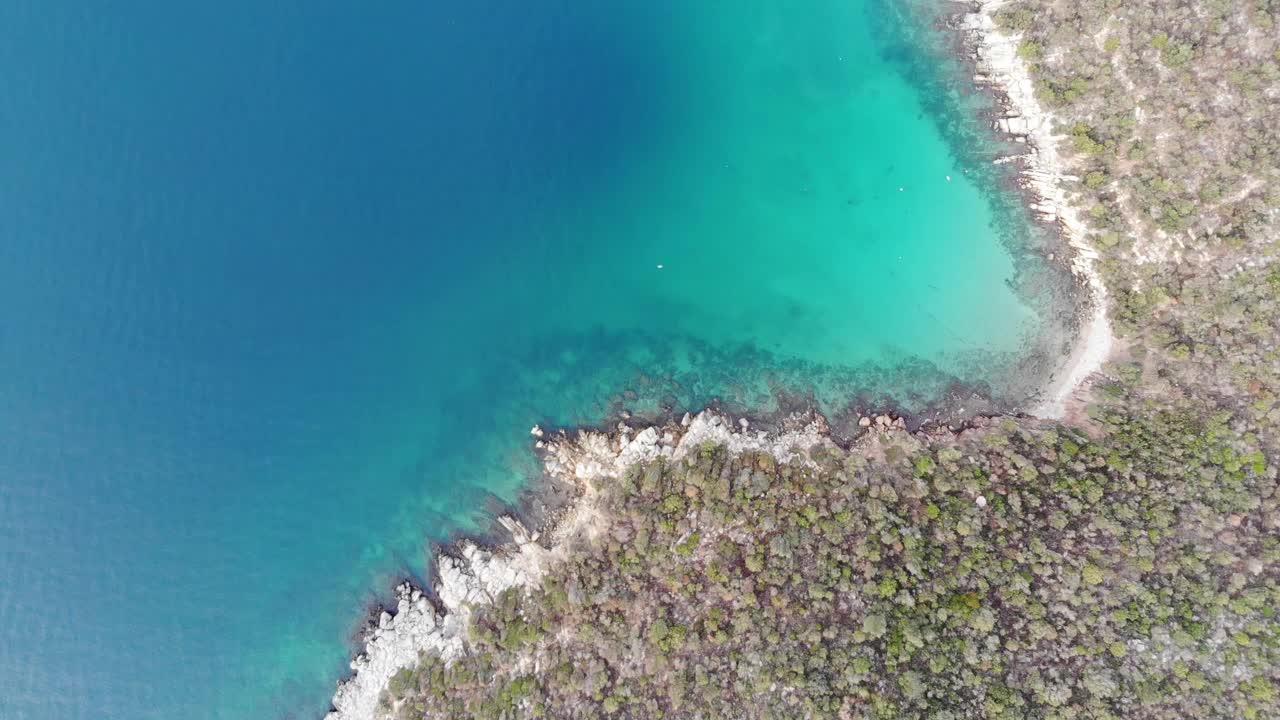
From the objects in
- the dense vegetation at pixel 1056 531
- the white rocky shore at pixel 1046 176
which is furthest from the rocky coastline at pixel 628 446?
the dense vegetation at pixel 1056 531

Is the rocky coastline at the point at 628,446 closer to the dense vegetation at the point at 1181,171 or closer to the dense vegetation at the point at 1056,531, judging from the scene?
the dense vegetation at the point at 1056,531

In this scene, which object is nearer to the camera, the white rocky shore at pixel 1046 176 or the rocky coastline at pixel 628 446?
the rocky coastline at pixel 628 446

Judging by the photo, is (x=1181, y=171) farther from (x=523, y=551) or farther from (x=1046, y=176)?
(x=523, y=551)

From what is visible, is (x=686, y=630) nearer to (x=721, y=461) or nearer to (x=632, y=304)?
(x=721, y=461)

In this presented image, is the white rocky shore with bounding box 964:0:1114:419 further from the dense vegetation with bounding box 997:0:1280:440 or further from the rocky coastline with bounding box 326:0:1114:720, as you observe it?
the dense vegetation with bounding box 997:0:1280:440

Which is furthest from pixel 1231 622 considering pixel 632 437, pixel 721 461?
pixel 632 437

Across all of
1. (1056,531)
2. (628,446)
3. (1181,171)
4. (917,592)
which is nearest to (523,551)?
(628,446)
